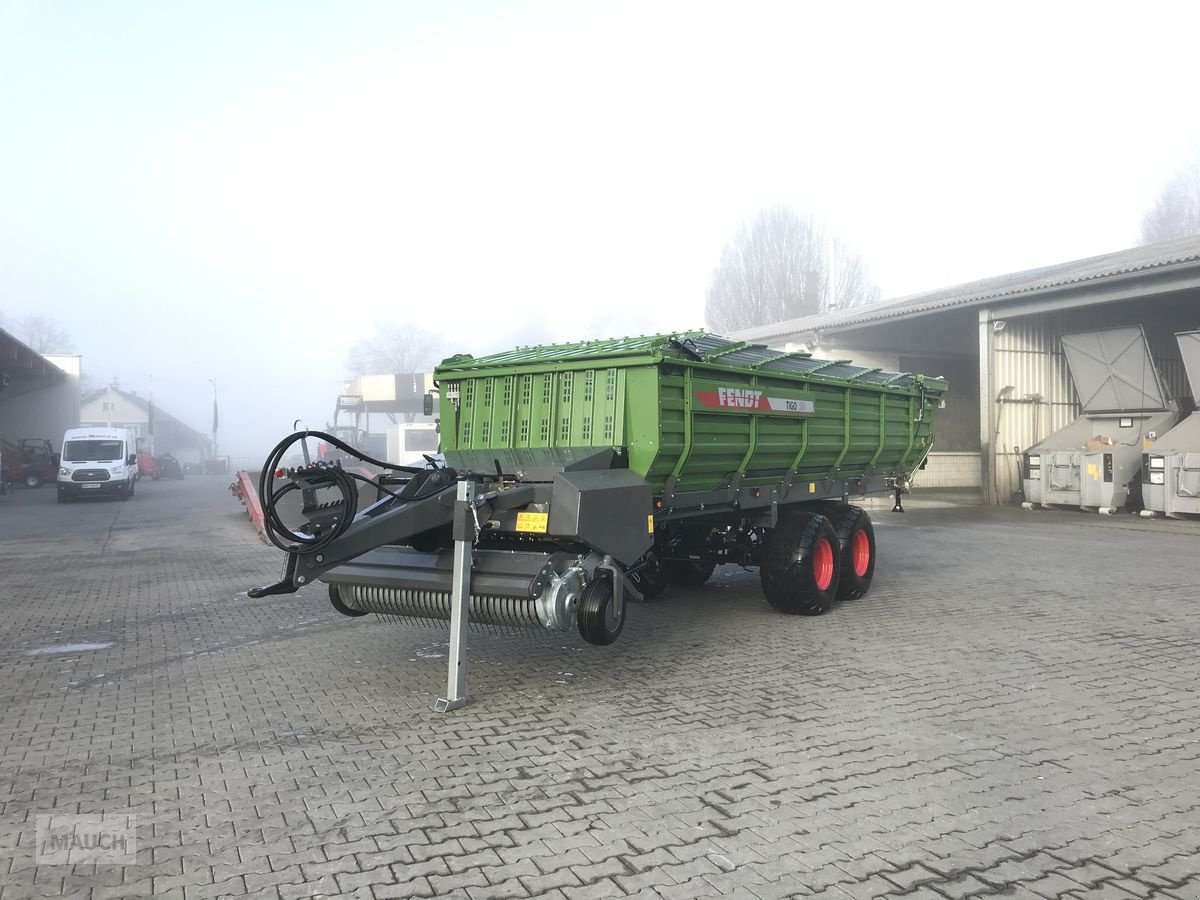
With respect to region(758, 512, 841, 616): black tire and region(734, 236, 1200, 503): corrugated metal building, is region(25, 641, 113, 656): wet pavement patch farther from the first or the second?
region(734, 236, 1200, 503): corrugated metal building

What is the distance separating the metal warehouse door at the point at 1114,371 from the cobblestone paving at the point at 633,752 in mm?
11419

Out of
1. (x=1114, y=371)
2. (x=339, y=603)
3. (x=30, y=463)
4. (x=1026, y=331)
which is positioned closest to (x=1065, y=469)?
(x=1114, y=371)

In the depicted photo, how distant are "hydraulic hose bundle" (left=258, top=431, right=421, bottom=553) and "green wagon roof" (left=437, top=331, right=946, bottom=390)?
1.94 meters

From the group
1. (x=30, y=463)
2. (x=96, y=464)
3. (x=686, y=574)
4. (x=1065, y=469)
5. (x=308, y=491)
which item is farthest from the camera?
(x=30, y=463)

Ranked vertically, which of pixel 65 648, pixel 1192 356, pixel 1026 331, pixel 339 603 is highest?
pixel 1026 331

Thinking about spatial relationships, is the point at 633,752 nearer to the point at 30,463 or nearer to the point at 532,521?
the point at 532,521

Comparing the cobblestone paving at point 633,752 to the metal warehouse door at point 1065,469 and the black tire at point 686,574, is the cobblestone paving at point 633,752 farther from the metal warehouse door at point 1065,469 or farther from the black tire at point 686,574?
the metal warehouse door at point 1065,469

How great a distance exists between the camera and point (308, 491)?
4.79 m

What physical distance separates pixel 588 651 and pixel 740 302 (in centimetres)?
4881

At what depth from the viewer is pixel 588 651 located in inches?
252

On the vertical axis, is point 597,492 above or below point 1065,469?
below

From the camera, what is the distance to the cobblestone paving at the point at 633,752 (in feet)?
10.4

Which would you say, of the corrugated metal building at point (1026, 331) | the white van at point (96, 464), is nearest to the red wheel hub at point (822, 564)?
the corrugated metal building at point (1026, 331)

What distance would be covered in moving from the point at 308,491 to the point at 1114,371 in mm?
18252
